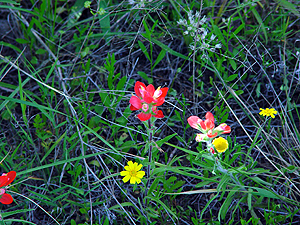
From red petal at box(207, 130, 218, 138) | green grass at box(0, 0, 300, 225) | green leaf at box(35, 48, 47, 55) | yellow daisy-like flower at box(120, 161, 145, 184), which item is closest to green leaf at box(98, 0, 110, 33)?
green grass at box(0, 0, 300, 225)

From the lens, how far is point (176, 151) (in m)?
2.50

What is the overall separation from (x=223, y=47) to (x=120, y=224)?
6.06ft

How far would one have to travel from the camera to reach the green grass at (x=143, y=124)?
7.09 ft

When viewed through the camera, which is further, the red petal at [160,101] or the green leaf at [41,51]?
the green leaf at [41,51]

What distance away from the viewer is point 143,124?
2549 mm

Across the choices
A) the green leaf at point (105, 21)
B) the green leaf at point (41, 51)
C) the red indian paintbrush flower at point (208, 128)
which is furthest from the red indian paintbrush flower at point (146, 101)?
the green leaf at point (41, 51)

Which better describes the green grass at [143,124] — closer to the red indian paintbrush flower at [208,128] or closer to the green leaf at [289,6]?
the green leaf at [289,6]

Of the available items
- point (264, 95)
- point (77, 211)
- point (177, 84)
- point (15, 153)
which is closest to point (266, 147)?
point (264, 95)

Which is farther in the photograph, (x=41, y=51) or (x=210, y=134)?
(x=41, y=51)

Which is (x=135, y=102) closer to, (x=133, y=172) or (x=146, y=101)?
(x=146, y=101)

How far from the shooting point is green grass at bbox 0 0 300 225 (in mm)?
2160

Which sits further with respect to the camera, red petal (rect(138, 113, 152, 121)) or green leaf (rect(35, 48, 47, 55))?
green leaf (rect(35, 48, 47, 55))

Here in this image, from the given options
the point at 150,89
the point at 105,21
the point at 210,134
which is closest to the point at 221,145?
the point at 210,134

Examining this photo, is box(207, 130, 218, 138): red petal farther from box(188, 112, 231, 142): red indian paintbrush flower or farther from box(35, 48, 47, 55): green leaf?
box(35, 48, 47, 55): green leaf
